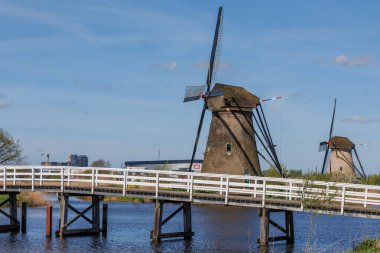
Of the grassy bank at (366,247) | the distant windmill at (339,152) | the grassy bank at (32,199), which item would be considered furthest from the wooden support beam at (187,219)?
the distant windmill at (339,152)

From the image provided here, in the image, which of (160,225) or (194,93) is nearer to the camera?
(160,225)

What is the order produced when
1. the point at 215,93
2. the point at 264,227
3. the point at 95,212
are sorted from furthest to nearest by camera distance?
the point at 215,93, the point at 95,212, the point at 264,227

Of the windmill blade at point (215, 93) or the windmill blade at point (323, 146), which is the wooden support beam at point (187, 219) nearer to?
the windmill blade at point (215, 93)

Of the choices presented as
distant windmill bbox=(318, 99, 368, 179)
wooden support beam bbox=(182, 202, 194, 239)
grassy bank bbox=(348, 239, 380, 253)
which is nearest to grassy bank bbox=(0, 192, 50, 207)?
wooden support beam bbox=(182, 202, 194, 239)

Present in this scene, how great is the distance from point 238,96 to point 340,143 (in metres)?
41.0

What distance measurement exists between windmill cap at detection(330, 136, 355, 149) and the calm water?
43892 mm

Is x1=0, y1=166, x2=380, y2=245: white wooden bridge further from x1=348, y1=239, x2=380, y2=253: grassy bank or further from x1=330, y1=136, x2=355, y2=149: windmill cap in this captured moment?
x1=330, y1=136, x2=355, y2=149: windmill cap

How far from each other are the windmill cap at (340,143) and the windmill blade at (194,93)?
40.1 metres

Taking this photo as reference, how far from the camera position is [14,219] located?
4025cm

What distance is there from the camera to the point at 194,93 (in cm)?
6219

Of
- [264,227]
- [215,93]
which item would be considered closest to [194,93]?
[215,93]

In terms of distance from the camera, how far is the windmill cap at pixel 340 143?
320ft

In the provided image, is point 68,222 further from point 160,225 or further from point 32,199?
point 32,199

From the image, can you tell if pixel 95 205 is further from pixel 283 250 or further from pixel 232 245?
pixel 283 250
